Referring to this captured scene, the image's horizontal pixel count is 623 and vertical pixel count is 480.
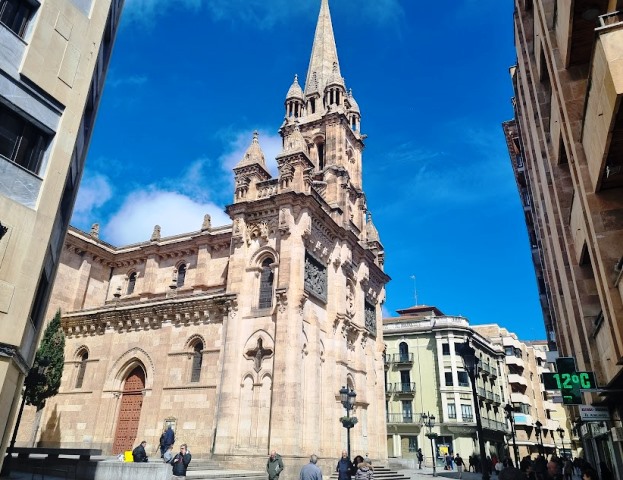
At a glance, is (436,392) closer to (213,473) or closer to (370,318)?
(370,318)

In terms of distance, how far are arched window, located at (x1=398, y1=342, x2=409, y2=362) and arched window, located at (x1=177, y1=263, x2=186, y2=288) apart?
27.2 meters

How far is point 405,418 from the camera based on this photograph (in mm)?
47656

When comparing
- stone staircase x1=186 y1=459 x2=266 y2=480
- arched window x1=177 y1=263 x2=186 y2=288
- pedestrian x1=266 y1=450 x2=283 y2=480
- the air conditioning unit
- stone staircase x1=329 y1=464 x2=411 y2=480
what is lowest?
stone staircase x1=329 y1=464 x2=411 y2=480

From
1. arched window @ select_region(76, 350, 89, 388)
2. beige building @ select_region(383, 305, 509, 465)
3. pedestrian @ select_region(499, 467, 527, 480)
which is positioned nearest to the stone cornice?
A: arched window @ select_region(76, 350, 89, 388)

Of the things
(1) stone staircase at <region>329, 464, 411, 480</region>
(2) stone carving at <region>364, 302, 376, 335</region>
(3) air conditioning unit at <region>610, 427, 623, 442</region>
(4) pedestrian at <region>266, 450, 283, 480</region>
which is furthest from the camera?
(2) stone carving at <region>364, 302, 376, 335</region>

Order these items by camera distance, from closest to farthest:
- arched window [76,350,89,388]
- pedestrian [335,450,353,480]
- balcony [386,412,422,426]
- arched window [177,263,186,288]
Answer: pedestrian [335,450,353,480] < arched window [76,350,89,388] < arched window [177,263,186,288] < balcony [386,412,422,426]

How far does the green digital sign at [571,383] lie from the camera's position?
11.2 meters

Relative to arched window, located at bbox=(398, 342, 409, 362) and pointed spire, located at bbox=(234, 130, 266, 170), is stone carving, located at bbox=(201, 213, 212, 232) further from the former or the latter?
arched window, located at bbox=(398, 342, 409, 362)

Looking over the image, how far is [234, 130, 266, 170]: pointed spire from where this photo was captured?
29.8m

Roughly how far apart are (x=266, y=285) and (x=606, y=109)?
823 inches

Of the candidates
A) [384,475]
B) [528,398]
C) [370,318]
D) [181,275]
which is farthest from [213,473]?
[528,398]

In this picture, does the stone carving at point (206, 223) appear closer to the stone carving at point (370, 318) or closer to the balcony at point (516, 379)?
the stone carving at point (370, 318)

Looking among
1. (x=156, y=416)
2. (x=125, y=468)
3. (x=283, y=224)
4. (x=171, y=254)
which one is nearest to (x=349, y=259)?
(x=283, y=224)

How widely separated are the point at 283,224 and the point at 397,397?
29.8 m
